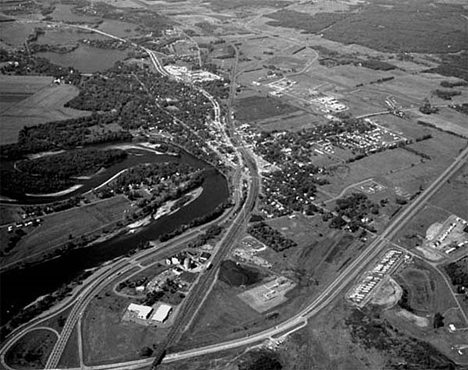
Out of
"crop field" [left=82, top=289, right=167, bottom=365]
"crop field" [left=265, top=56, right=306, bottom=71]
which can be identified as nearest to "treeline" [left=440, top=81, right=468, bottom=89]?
"crop field" [left=265, top=56, right=306, bottom=71]

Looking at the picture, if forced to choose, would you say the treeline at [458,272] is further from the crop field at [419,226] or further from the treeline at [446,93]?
the treeline at [446,93]

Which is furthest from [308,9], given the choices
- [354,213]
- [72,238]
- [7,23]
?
[72,238]

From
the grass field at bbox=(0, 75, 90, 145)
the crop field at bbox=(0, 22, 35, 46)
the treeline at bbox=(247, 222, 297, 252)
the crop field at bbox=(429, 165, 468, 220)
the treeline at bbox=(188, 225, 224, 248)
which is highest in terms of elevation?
the crop field at bbox=(0, 22, 35, 46)

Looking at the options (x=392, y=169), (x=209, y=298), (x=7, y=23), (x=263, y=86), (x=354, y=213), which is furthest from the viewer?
(x=7, y=23)

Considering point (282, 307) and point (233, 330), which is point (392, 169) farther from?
point (233, 330)

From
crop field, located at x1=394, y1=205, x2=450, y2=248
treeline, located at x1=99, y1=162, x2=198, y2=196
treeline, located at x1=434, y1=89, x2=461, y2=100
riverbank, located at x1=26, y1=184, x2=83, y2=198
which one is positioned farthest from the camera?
treeline, located at x1=434, y1=89, x2=461, y2=100

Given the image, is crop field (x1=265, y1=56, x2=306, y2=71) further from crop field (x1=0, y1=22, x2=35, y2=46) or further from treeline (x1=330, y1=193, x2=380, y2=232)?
crop field (x1=0, y1=22, x2=35, y2=46)

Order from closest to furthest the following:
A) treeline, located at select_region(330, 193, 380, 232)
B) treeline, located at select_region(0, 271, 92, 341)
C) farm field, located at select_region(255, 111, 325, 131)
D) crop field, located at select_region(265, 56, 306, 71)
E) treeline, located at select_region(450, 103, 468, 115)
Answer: treeline, located at select_region(0, 271, 92, 341), treeline, located at select_region(330, 193, 380, 232), farm field, located at select_region(255, 111, 325, 131), treeline, located at select_region(450, 103, 468, 115), crop field, located at select_region(265, 56, 306, 71)

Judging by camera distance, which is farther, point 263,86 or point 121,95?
point 263,86
